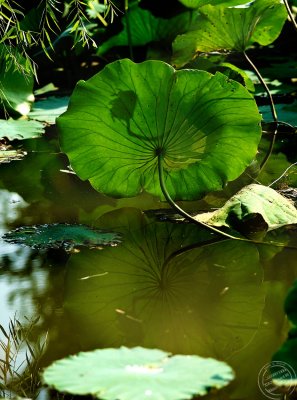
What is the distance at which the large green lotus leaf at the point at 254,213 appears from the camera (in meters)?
1.72

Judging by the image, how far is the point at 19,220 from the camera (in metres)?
1.87

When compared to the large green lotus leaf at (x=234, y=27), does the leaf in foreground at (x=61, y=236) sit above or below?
below

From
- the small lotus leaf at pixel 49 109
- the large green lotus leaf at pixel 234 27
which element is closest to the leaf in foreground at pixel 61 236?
the large green lotus leaf at pixel 234 27

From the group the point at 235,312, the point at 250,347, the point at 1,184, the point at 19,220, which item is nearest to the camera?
the point at 250,347

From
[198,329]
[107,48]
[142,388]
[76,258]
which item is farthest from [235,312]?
[107,48]

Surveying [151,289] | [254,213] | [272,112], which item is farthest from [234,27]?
[151,289]

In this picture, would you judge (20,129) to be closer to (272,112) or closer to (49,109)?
(49,109)

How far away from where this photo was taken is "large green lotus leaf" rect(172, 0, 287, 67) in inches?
98.9

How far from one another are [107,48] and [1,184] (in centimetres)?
196

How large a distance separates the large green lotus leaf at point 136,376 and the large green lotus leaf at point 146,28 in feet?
10.2

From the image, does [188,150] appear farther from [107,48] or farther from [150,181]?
[107,48]

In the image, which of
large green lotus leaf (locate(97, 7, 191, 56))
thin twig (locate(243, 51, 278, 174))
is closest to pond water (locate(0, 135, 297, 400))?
thin twig (locate(243, 51, 278, 174))

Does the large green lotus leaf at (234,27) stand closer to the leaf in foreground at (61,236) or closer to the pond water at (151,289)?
the pond water at (151,289)

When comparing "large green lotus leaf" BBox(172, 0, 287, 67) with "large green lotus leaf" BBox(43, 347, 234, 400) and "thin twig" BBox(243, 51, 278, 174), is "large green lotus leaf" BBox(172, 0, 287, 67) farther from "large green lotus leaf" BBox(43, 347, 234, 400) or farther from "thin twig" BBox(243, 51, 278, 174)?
"large green lotus leaf" BBox(43, 347, 234, 400)
